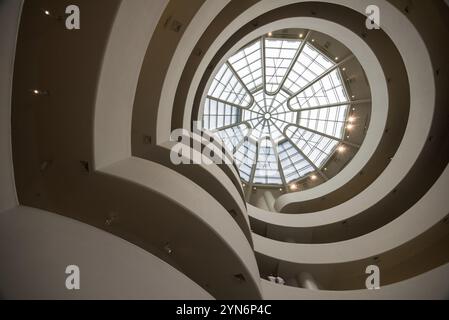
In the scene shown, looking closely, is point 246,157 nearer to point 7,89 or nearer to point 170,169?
point 170,169

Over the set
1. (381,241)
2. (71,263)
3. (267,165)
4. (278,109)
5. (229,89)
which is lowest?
(71,263)

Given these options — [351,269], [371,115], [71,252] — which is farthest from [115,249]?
[371,115]

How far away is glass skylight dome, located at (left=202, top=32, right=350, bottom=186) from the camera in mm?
16281

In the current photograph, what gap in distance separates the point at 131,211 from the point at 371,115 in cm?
1351

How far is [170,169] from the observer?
6973mm

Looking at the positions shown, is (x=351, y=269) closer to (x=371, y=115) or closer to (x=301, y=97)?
(x=371, y=115)

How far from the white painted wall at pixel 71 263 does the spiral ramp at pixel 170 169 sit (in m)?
0.02

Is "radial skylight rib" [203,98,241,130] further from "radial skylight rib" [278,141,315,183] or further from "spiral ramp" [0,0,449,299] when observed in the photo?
"radial skylight rib" [278,141,315,183]

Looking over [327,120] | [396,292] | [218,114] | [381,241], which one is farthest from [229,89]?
[396,292]

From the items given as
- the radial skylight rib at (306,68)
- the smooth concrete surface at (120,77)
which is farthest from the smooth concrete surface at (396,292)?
the radial skylight rib at (306,68)

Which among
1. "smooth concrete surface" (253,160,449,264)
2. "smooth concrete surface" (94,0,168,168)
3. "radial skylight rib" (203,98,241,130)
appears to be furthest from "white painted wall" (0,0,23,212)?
"radial skylight rib" (203,98,241,130)

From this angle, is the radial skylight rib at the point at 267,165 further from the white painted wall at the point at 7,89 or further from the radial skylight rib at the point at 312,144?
the white painted wall at the point at 7,89

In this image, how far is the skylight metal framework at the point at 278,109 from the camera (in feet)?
53.4

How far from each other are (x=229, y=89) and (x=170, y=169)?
37.4 ft
